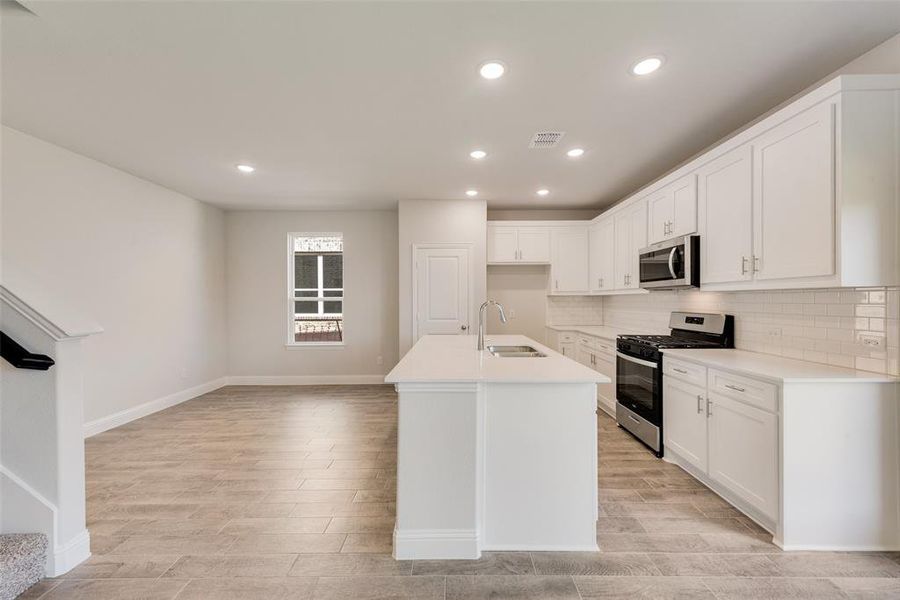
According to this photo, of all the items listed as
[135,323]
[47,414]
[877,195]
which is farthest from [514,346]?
[135,323]

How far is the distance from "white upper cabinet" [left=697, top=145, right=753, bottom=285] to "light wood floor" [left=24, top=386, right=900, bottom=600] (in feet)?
5.04

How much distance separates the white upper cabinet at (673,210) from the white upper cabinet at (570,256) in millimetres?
1623

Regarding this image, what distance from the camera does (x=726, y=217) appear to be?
2.87m

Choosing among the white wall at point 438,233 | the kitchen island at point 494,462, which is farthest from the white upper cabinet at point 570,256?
the kitchen island at point 494,462

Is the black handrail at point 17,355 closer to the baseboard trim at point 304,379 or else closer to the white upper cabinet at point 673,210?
the white upper cabinet at point 673,210

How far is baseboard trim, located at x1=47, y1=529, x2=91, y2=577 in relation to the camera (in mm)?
1916

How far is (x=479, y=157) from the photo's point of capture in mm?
3805

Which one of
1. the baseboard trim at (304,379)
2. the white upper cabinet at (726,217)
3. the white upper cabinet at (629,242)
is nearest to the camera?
the white upper cabinet at (726,217)

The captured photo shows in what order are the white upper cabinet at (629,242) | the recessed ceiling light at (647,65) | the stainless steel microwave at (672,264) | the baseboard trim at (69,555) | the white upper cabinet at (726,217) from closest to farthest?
the baseboard trim at (69,555) → the recessed ceiling light at (647,65) → the white upper cabinet at (726,217) → the stainless steel microwave at (672,264) → the white upper cabinet at (629,242)

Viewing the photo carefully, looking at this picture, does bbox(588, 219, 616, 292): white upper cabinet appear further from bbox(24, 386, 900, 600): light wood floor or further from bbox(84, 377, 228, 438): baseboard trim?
bbox(84, 377, 228, 438): baseboard trim

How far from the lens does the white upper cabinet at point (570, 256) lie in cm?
564

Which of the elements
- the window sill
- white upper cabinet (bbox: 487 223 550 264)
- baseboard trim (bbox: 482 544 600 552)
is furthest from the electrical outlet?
the window sill

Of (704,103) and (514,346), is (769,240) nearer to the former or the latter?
(704,103)

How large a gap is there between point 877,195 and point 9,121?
5590 mm
